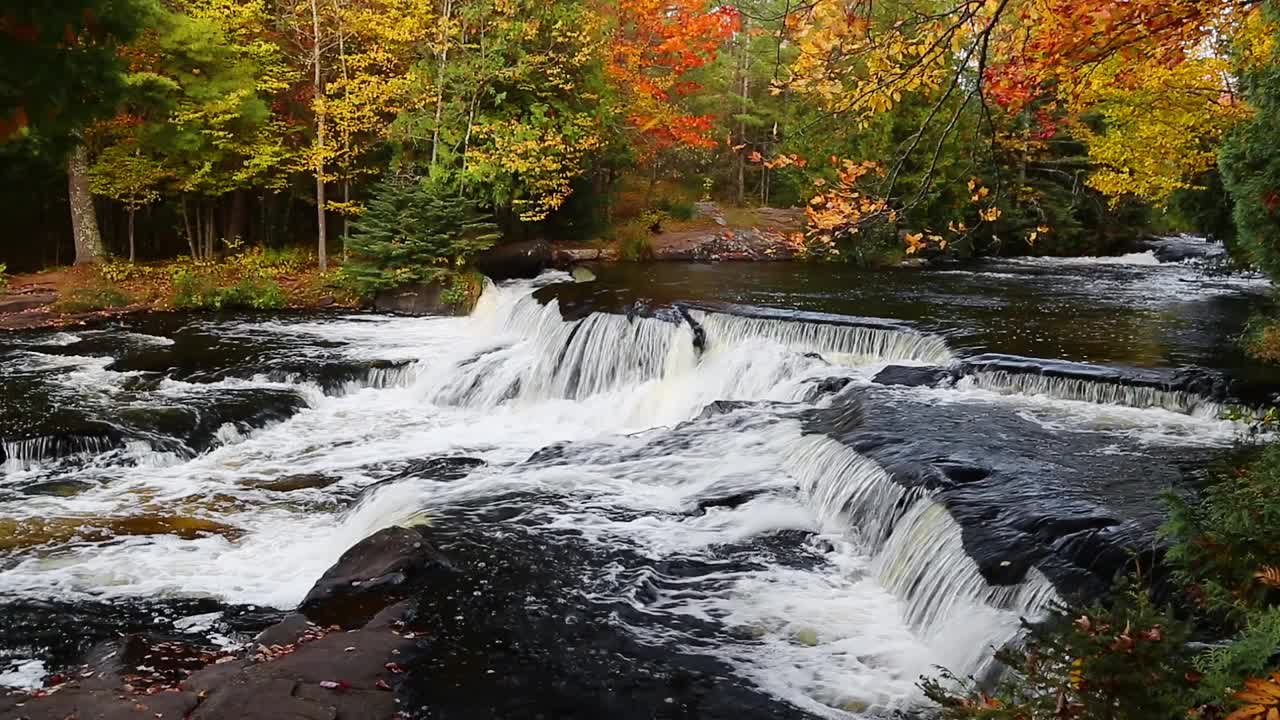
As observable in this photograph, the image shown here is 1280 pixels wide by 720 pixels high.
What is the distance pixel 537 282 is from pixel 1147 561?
16.0m

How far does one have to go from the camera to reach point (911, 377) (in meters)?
10.6

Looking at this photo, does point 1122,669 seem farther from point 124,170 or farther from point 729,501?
point 124,170

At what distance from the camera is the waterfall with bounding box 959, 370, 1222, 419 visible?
9208mm

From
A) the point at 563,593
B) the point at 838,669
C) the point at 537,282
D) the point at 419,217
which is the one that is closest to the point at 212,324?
the point at 419,217

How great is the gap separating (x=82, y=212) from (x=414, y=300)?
716cm

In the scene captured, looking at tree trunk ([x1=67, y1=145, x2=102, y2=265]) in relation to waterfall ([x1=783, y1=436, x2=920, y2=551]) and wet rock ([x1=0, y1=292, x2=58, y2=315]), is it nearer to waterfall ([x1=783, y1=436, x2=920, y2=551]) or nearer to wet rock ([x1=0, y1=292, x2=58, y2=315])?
wet rock ([x1=0, y1=292, x2=58, y2=315])

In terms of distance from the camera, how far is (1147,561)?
5324 mm

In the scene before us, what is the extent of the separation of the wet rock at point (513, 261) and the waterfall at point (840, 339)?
8.81 metres

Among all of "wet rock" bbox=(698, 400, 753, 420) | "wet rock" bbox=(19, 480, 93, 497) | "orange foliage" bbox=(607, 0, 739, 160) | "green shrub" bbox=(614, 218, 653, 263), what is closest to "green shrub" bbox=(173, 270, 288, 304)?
"green shrub" bbox=(614, 218, 653, 263)

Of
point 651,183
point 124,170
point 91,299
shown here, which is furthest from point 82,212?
point 651,183

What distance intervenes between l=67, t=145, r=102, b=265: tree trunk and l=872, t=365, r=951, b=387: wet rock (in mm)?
16650

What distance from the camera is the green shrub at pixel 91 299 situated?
1692cm

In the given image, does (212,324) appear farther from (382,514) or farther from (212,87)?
(382,514)

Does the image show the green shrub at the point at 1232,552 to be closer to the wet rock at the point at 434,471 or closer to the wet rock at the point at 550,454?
the wet rock at the point at 550,454
